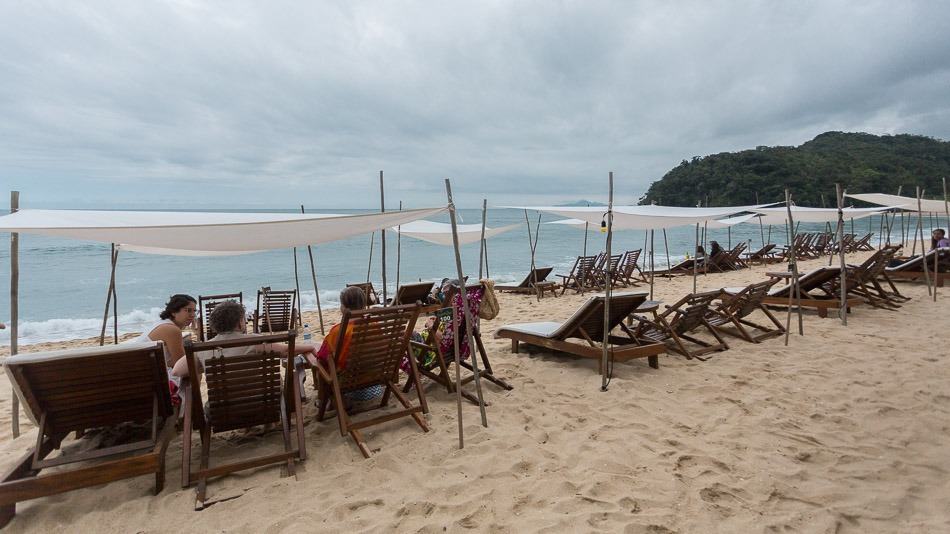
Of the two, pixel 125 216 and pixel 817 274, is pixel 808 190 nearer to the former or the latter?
pixel 817 274

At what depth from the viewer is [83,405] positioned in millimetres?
2475

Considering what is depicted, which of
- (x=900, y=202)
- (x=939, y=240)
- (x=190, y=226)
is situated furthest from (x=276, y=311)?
(x=900, y=202)

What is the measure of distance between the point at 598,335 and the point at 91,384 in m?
3.85

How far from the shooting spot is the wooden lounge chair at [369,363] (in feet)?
9.64

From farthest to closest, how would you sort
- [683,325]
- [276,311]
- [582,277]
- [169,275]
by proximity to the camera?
[169,275], [582,277], [276,311], [683,325]

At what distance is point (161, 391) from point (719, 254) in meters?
→ 14.1

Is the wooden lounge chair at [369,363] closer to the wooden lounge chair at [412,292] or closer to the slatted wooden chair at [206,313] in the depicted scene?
the slatted wooden chair at [206,313]

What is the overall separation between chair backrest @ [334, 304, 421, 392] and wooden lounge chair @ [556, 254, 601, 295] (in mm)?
7466

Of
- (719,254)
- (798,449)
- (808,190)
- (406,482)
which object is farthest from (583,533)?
(808,190)

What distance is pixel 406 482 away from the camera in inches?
98.8

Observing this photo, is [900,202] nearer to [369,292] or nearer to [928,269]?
[928,269]

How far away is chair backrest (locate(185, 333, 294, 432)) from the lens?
2506mm

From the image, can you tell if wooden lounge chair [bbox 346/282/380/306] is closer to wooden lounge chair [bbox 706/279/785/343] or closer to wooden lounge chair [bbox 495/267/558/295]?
wooden lounge chair [bbox 495/267/558/295]

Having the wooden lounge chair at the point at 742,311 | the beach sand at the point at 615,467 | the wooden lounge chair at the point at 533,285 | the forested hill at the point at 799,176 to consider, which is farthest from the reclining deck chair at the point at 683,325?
the forested hill at the point at 799,176
